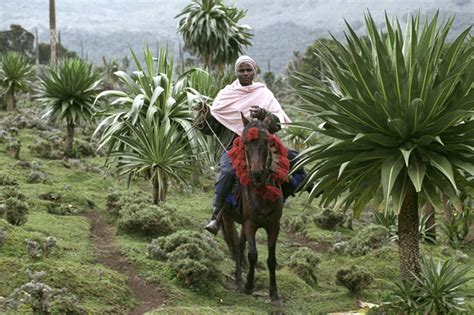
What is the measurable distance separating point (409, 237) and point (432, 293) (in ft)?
2.34

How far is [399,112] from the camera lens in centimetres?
648

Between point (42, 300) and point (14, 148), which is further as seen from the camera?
point (14, 148)

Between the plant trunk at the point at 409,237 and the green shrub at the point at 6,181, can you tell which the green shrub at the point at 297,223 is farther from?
the plant trunk at the point at 409,237

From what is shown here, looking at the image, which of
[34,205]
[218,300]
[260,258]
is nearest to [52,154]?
[34,205]

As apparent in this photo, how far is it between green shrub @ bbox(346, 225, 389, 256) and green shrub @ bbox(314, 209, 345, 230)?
2.27 m

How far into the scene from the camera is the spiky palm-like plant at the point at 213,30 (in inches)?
1063

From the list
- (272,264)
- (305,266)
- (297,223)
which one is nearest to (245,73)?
(272,264)

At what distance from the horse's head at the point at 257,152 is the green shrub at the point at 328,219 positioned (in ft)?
25.4

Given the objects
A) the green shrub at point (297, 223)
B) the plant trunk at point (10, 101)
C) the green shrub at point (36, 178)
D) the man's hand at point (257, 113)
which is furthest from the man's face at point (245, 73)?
the plant trunk at point (10, 101)

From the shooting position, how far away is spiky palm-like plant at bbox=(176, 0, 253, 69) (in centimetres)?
2700

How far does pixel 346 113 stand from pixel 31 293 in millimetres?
3576

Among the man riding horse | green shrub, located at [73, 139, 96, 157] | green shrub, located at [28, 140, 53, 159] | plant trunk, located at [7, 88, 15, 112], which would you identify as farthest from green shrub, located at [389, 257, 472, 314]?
plant trunk, located at [7, 88, 15, 112]

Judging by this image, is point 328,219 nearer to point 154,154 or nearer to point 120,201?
point 120,201

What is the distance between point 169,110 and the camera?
480 inches
